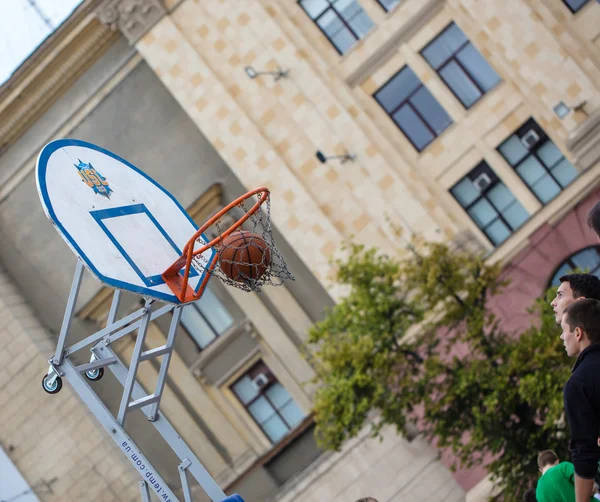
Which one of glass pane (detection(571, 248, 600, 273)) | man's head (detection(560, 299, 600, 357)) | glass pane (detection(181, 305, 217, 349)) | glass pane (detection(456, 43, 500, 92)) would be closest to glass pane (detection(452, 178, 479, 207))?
glass pane (detection(456, 43, 500, 92))

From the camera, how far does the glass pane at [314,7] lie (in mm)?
26531

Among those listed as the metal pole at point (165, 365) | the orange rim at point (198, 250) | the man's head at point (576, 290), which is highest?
the orange rim at point (198, 250)

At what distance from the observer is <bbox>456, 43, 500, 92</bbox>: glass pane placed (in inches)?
1010

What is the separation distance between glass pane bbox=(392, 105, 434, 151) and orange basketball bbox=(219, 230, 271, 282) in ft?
49.0

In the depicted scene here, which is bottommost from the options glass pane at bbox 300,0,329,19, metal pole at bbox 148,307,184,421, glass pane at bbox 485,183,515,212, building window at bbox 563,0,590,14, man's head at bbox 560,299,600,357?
man's head at bbox 560,299,600,357

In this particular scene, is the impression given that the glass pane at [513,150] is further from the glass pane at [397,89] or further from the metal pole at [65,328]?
the metal pole at [65,328]

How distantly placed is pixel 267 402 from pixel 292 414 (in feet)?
2.71

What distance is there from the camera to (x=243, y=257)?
11.7 metres

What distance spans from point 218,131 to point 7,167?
6.60 metres

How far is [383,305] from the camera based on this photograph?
789 inches

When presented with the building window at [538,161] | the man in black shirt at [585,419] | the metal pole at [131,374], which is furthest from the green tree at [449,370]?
the man in black shirt at [585,419]

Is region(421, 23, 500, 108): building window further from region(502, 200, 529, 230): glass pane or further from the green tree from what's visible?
the green tree

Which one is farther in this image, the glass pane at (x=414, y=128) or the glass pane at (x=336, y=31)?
the glass pane at (x=336, y=31)

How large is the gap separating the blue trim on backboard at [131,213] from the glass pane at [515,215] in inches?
576
